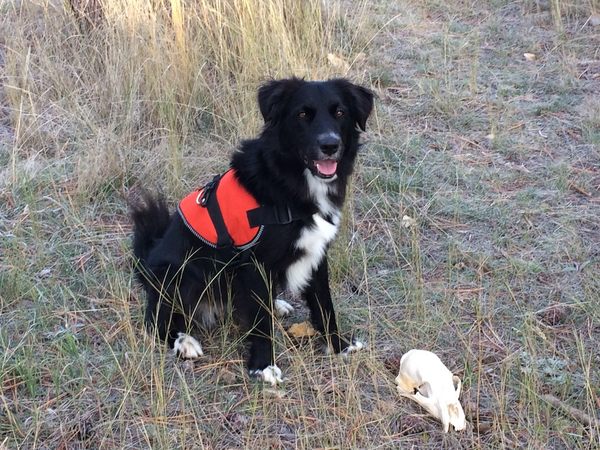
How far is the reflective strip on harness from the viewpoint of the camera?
8.79ft

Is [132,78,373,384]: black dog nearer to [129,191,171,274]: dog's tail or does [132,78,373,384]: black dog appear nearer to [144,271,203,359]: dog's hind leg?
[144,271,203,359]: dog's hind leg

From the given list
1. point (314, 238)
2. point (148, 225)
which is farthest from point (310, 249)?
point (148, 225)

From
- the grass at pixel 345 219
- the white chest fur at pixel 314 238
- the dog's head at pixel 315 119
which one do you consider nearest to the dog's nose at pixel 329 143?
the dog's head at pixel 315 119

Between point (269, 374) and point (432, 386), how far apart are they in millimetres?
635

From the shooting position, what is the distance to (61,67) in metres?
4.70

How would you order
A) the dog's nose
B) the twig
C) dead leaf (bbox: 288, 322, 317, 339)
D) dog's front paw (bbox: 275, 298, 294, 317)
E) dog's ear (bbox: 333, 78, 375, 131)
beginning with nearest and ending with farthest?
the twig → the dog's nose → dog's ear (bbox: 333, 78, 375, 131) → dead leaf (bbox: 288, 322, 317, 339) → dog's front paw (bbox: 275, 298, 294, 317)

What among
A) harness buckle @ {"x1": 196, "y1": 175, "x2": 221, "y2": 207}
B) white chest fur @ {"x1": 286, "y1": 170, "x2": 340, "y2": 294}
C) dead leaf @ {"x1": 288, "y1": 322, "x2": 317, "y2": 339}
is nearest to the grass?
dead leaf @ {"x1": 288, "y1": 322, "x2": 317, "y2": 339}

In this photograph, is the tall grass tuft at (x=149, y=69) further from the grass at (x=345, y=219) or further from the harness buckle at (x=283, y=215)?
the harness buckle at (x=283, y=215)

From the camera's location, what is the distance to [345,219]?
11.7 ft

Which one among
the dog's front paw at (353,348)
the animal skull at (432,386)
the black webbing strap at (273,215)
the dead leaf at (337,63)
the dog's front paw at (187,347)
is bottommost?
the dog's front paw at (353,348)

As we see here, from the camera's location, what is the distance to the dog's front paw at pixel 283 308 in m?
3.20

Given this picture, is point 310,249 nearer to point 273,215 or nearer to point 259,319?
point 273,215

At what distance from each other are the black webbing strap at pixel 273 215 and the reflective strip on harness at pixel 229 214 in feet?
0.06

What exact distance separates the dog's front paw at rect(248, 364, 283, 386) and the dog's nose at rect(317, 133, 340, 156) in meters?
0.87
